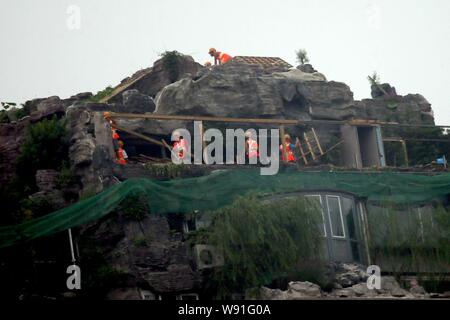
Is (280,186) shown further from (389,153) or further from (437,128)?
(437,128)

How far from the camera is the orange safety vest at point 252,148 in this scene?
98.1ft

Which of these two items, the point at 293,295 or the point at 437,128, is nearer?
the point at 293,295

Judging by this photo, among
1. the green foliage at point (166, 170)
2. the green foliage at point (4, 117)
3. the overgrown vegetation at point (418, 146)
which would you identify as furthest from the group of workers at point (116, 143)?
the overgrown vegetation at point (418, 146)

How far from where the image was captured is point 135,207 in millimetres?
25672

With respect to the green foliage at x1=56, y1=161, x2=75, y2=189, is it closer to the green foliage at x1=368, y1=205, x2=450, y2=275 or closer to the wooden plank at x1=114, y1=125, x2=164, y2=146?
the wooden plank at x1=114, y1=125, x2=164, y2=146

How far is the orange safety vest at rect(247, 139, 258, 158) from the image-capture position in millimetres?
29891

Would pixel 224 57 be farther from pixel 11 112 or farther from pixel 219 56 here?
pixel 11 112

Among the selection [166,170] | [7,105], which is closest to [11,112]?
[7,105]

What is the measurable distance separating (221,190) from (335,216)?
339 cm

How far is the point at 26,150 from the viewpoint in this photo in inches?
1222
